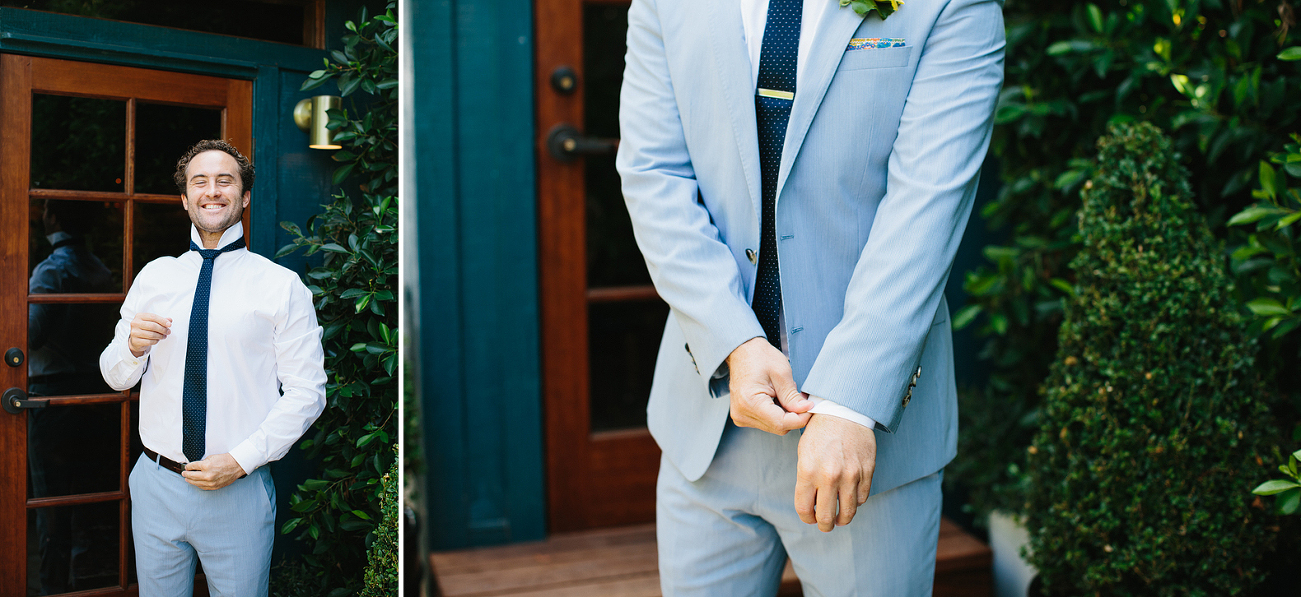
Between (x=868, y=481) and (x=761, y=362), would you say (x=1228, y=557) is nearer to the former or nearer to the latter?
(x=868, y=481)

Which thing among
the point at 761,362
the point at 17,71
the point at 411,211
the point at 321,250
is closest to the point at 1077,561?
the point at 761,362

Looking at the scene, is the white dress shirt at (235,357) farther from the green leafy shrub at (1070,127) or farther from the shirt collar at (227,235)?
the green leafy shrub at (1070,127)

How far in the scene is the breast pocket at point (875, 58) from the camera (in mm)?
982

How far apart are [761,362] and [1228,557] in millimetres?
1342

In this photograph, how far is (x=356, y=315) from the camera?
102cm

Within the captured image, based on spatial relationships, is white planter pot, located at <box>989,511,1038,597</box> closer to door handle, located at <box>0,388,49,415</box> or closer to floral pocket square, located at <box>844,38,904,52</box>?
floral pocket square, located at <box>844,38,904,52</box>

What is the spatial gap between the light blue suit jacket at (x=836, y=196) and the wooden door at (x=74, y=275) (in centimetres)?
59

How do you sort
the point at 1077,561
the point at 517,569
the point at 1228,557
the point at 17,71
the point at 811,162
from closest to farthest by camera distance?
the point at 17,71 → the point at 811,162 → the point at 1228,557 → the point at 1077,561 → the point at 517,569

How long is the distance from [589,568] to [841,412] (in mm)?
1424

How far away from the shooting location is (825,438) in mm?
897

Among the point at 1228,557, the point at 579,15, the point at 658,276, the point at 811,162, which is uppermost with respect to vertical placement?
the point at 579,15

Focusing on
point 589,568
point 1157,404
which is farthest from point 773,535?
point 589,568

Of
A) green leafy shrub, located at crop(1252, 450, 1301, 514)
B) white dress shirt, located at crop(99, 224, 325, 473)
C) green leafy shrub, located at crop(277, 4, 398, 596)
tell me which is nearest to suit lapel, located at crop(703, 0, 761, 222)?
green leafy shrub, located at crop(277, 4, 398, 596)

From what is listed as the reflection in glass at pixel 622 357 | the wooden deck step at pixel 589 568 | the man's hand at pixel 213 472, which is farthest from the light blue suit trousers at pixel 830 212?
the reflection in glass at pixel 622 357
